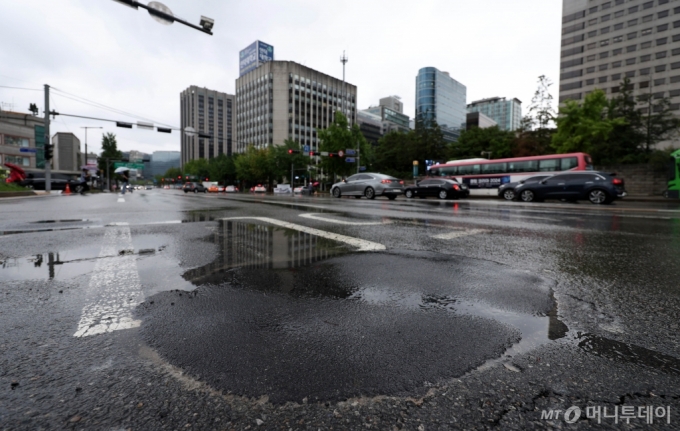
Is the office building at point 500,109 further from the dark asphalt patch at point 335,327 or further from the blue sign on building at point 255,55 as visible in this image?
the dark asphalt patch at point 335,327

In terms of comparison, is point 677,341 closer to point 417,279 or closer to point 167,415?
point 417,279

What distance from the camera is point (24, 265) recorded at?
3.44 meters

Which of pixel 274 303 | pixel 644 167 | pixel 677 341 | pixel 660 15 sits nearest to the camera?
pixel 677 341

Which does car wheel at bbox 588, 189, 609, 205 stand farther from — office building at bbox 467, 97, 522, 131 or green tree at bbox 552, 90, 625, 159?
office building at bbox 467, 97, 522, 131

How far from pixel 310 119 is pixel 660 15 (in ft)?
281

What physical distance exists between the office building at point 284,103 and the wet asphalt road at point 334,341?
3755 inches

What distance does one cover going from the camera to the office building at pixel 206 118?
154 m

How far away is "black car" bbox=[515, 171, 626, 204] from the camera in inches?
603

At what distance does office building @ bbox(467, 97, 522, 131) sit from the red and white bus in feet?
519

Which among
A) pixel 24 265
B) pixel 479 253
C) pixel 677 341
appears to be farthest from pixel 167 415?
pixel 479 253

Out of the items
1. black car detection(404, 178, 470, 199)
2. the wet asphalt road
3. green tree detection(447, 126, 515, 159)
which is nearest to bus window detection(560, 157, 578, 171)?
black car detection(404, 178, 470, 199)

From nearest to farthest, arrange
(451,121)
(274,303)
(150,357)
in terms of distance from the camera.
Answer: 1. (150,357)
2. (274,303)
3. (451,121)

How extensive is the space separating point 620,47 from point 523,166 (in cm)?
8127

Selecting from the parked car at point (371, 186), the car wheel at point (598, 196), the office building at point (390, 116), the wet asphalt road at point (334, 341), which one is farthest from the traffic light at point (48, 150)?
the office building at point (390, 116)
